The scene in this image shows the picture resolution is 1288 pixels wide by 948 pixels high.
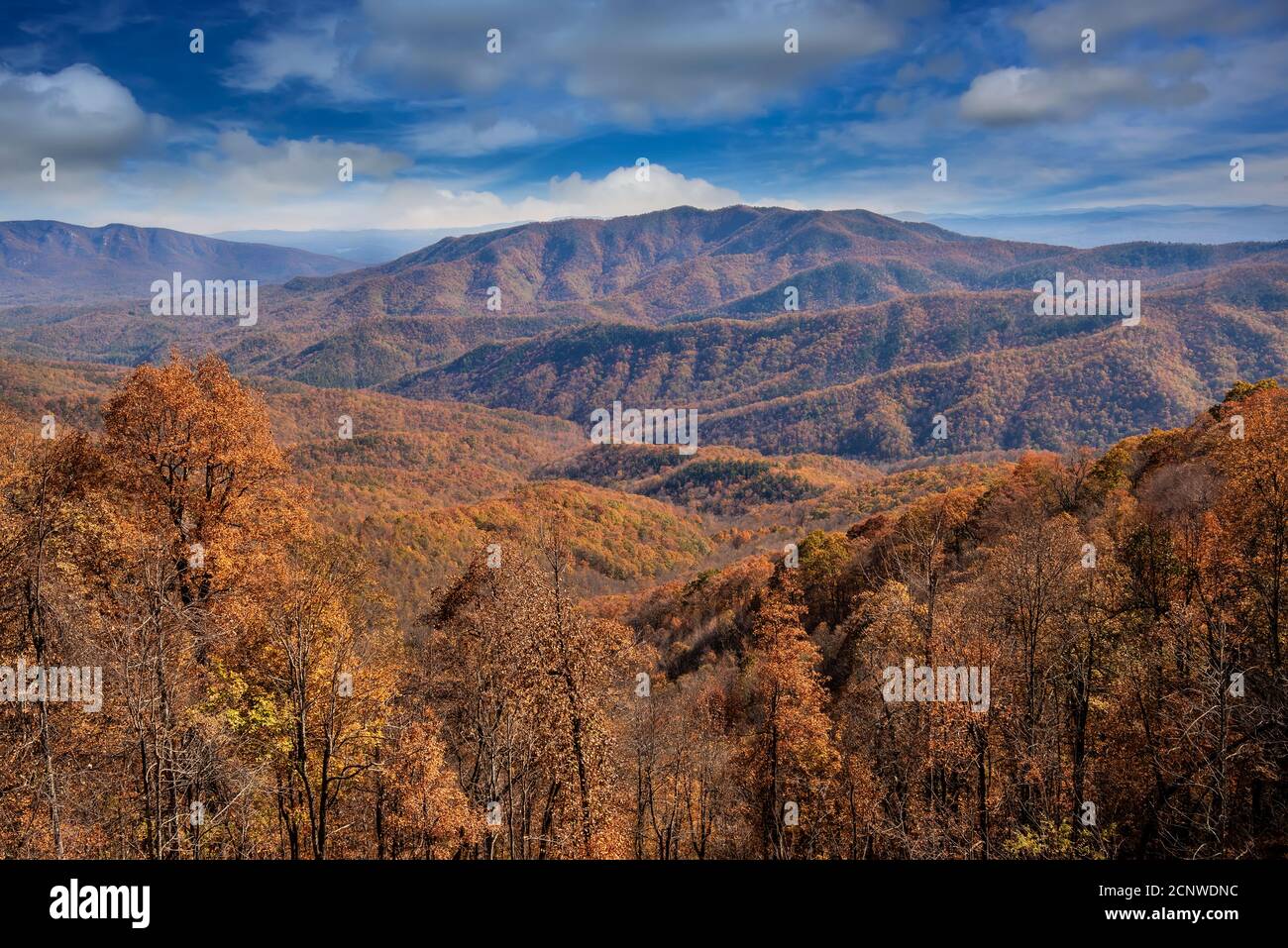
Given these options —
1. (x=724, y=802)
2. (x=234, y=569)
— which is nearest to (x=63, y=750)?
(x=234, y=569)

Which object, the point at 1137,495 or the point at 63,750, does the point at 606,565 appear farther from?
the point at 63,750

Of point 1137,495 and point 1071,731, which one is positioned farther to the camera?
point 1137,495

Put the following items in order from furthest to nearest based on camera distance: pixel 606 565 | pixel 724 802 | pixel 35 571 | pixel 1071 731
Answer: pixel 606 565 < pixel 724 802 < pixel 1071 731 < pixel 35 571
